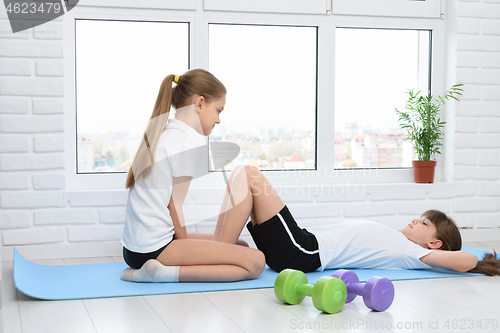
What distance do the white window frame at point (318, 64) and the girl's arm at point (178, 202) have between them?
813mm

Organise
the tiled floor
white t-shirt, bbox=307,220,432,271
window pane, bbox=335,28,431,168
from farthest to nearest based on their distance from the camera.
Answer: window pane, bbox=335,28,431,168 → white t-shirt, bbox=307,220,432,271 → the tiled floor

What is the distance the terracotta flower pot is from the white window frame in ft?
0.36

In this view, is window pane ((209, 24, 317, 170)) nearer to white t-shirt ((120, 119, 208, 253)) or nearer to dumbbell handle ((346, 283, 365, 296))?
white t-shirt ((120, 119, 208, 253))

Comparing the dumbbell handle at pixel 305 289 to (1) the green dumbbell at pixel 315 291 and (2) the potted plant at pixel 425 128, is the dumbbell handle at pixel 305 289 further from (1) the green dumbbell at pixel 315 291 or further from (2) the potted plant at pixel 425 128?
(2) the potted plant at pixel 425 128

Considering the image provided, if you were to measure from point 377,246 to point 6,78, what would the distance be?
184 centimetres

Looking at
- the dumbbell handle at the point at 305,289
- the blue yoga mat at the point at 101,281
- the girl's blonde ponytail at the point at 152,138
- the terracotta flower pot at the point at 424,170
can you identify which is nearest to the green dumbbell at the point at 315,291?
the dumbbell handle at the point at 305,289

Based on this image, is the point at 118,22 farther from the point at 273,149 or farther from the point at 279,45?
the point at 273,149

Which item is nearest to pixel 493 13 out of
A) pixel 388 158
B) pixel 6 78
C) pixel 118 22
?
pixel 388 158

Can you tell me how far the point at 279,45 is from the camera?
284 centimetres

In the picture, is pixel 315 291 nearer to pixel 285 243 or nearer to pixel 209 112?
pixel 285 243

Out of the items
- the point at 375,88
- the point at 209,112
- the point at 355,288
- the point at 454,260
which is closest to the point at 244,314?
the point at 355,288

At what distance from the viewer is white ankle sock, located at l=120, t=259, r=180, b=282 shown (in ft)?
6.02

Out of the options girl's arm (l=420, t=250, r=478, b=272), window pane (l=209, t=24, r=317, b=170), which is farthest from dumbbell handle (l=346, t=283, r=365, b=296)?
window pane (l=209, t=24, r=317, b=170)

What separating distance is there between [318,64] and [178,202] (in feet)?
4.58
